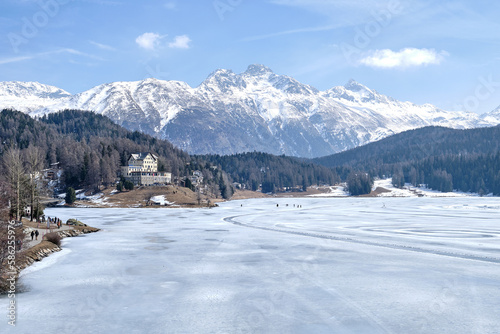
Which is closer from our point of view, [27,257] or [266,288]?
[266,288]

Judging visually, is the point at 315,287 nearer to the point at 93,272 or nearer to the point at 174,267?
the point at 174,267

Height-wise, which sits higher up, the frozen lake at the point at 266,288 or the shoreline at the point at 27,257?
the shoreline at the point at 27,257

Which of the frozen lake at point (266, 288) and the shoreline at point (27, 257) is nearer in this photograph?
the frozen lake at point (266, 288)

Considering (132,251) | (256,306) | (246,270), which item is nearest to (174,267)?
(246,270)

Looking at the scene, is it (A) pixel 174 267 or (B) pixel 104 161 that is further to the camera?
(B) pixel 104 161

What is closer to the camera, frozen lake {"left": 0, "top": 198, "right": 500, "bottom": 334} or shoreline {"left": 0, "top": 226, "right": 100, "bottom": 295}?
frozen lake {"left": 0, "top": 198, "right": 500, "bottom": 334}

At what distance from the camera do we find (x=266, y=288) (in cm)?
3052

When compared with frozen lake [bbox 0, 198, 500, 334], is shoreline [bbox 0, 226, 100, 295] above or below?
above

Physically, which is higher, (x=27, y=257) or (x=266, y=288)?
(x=27, y=257)

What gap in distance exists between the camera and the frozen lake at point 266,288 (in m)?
22.6

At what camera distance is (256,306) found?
26.0 m

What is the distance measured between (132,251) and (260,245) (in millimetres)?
15202

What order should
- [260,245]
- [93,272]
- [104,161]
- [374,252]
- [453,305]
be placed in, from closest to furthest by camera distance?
1. [453,305]
2. [93,272]
3. [374,252]
4. [260,245]
5. [104,161]

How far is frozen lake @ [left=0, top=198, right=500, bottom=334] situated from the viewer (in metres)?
22.6
